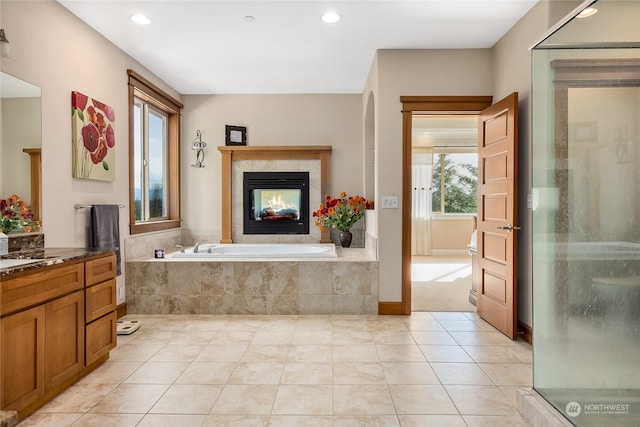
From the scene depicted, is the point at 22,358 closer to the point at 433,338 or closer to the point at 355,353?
the point at 355,353

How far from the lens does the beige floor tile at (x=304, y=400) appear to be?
6.58 feet

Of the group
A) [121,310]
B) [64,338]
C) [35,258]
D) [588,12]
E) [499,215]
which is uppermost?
[588,12]

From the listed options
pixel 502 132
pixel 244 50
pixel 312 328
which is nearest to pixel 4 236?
pixel 312 328

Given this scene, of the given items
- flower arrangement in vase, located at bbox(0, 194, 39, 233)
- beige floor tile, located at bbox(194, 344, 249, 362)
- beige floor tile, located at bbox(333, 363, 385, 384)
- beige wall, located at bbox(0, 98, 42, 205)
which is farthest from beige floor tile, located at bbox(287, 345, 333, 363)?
beige wall, located at bbox(0, 98, 42, 205)

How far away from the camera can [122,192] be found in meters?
3.78

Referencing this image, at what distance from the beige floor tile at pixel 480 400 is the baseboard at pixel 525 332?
3.04 ft

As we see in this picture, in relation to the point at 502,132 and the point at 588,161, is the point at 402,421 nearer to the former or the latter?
the point at 588,161

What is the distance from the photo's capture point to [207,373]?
8.13 ft

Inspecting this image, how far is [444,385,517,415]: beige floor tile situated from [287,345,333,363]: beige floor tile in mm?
830

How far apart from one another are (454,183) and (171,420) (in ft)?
24.5

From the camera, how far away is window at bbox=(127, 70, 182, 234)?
404cm

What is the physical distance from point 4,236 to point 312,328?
2.25 meters

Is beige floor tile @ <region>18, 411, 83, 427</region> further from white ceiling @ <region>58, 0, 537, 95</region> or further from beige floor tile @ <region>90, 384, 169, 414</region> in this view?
white ceiling @ <region>58, 0, 537, 95</region>

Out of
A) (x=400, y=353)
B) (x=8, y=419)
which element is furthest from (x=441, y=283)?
(x=8, y=419)
